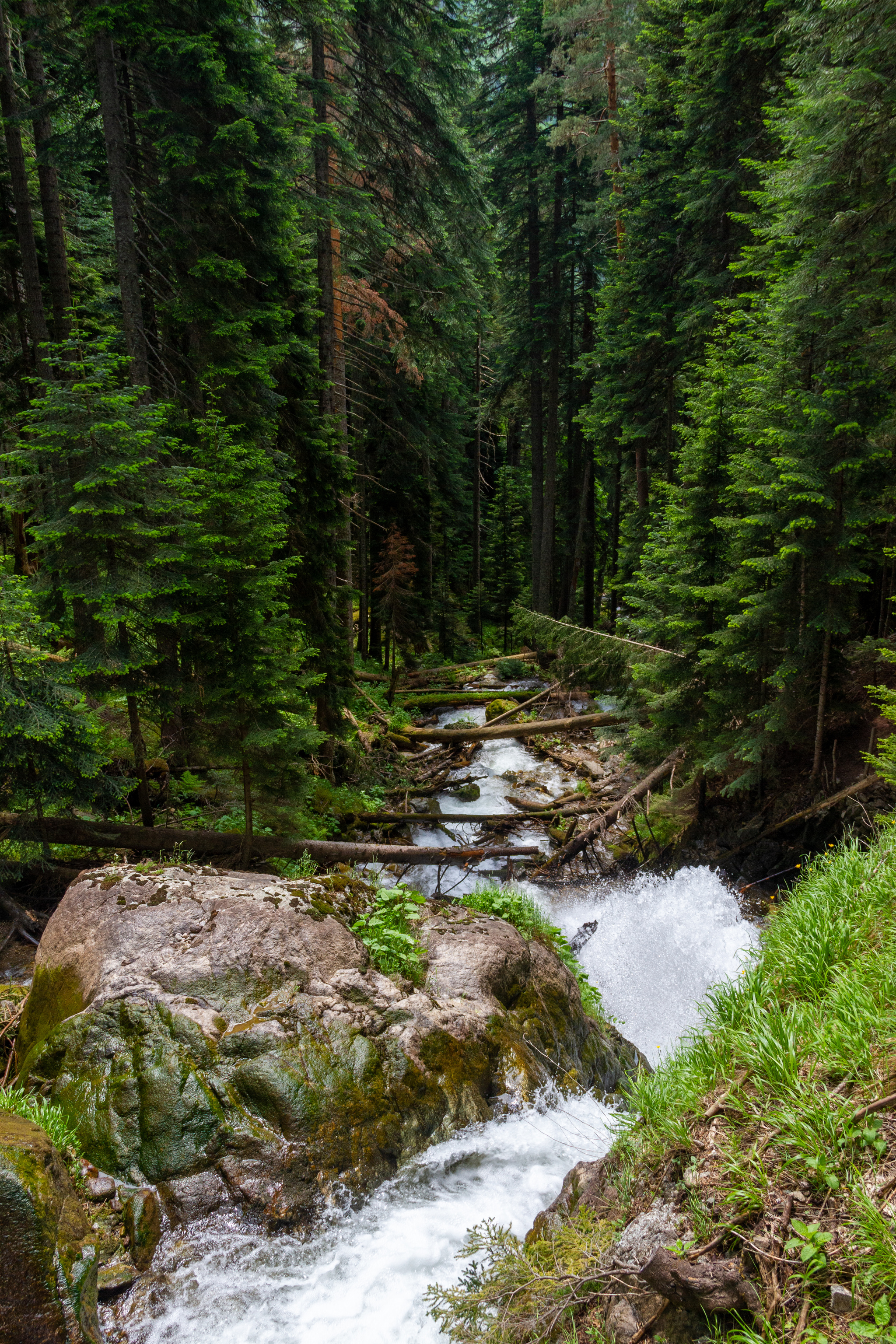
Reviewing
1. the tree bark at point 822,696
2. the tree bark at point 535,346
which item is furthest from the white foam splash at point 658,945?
the tree bark at point 535,346

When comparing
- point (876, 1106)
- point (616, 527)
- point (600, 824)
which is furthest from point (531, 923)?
point (616, 527)

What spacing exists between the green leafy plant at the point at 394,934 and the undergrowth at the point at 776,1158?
1.76 m

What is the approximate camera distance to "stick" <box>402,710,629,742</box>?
1235cm

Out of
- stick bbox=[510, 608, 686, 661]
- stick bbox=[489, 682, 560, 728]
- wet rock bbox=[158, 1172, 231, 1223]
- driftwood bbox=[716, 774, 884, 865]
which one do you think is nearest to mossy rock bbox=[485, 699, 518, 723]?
stick bbox=[489, 682, 560, 728]

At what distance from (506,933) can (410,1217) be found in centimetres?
238

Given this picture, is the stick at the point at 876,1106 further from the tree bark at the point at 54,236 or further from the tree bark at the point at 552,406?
the tree bark at the point at 552,406

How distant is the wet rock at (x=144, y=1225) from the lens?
307cm

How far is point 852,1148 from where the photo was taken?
2369 millimetres

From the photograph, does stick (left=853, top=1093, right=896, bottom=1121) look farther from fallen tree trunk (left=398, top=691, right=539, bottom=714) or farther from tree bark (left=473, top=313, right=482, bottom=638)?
tree bark (left=473, top=313, right=482, bottom=638)

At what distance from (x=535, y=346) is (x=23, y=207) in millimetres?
15084

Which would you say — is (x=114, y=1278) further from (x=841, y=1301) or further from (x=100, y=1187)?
(x=841, y=1301)

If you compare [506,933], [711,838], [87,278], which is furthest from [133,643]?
[87,278]

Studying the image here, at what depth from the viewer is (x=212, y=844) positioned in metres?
7.07

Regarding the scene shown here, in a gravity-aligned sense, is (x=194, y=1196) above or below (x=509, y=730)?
above
